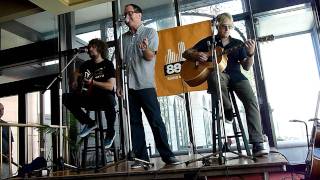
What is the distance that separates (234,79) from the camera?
8.88 feet

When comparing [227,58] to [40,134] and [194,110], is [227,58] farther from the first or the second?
[40,134]

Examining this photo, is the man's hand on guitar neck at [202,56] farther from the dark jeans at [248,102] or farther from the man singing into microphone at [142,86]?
the man singing into microphone at [142,86]

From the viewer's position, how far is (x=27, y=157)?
4.89 metres

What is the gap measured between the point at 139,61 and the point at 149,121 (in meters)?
0.57

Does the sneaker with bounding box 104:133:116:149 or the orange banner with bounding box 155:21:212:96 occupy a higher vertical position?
the orange banner with bounding box 155:21:212:96

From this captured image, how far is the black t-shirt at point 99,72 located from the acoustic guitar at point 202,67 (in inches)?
28.7

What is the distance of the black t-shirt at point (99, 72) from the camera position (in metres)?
2.90

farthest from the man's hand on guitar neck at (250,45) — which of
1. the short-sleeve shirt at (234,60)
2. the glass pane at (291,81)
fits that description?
the glass pane at (291,81)

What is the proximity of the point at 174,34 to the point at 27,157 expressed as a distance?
3.03 metres

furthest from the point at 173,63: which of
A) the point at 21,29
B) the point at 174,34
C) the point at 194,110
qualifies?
the point at 21,29

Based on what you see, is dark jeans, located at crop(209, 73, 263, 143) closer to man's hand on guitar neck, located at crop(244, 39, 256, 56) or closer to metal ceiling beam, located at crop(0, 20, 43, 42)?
man's hand on guitar neck, located at crop(244, 39, 256, 56)

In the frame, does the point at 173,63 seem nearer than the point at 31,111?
Yes

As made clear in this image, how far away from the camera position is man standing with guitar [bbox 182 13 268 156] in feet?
8.57

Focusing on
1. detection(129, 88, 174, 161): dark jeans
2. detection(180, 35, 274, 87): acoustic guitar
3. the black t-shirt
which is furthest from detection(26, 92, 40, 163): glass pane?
detection(180, 35, 274, 87): acoustic guitar
